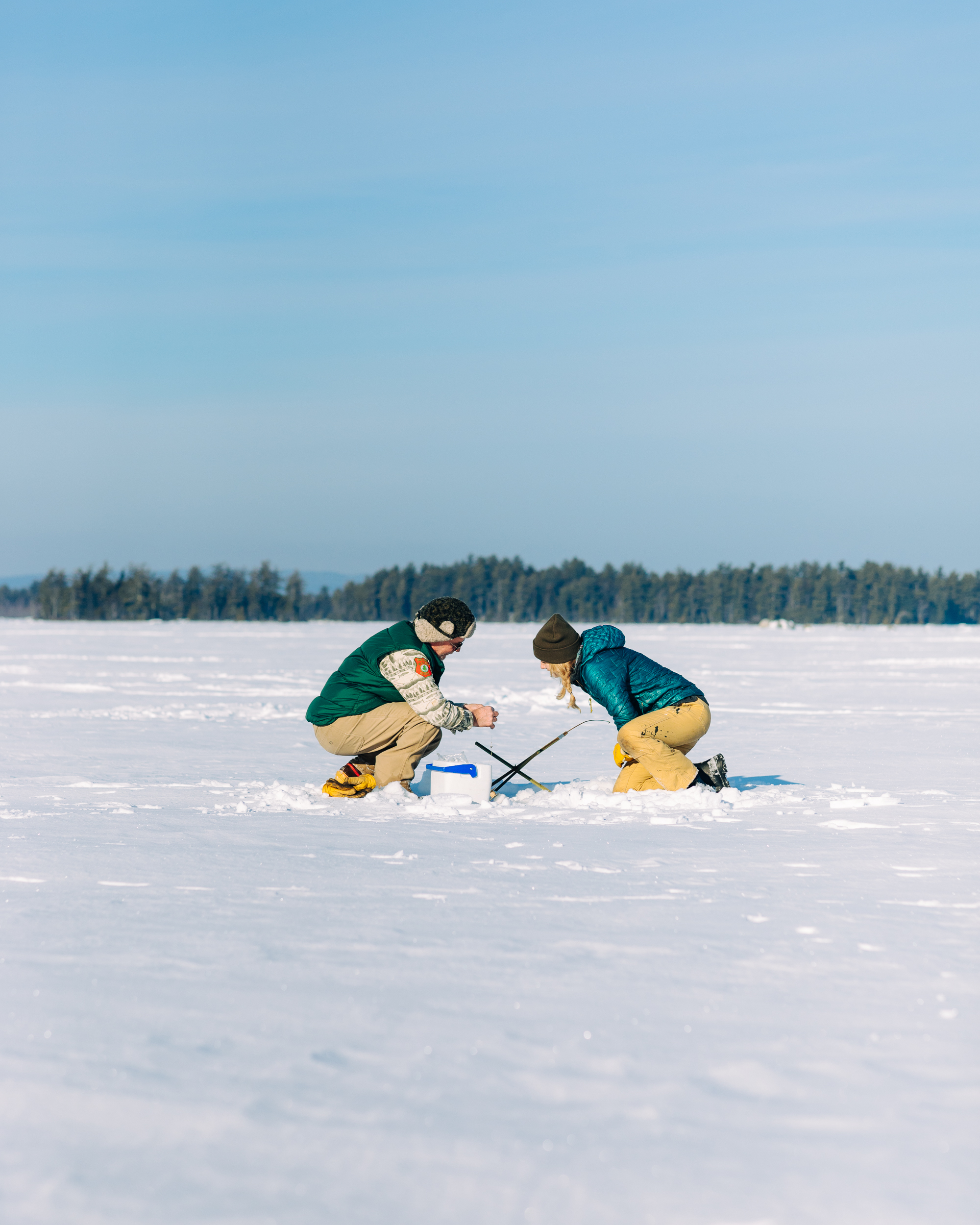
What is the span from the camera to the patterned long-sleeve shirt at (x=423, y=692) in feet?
22.0

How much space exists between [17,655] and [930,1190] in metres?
30.2

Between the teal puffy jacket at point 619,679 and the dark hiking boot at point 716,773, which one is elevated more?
the teal puffy jacket at point 619,679

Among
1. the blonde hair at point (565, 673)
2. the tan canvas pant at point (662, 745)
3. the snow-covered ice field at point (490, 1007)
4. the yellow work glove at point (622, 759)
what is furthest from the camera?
the yellow work glove at point (622, 759)

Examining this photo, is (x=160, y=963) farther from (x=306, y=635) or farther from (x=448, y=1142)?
(x=306, y=635)

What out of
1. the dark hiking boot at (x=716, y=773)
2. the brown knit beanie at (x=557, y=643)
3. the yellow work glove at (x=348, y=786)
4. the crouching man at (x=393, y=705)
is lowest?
the yellow work glove at (x=348, y=786)

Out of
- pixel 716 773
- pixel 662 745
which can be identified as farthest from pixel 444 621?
pixel 716 773

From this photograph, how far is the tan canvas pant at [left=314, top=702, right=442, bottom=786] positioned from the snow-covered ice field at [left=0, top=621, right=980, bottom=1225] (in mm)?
431

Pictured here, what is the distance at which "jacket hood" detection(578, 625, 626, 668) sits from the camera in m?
6.93

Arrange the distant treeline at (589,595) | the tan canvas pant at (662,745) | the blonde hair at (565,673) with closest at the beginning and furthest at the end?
the blonde hair at (565,673), the tan canvas pant at (662,745), the distant treeline at (589,595)

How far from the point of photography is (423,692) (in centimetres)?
675

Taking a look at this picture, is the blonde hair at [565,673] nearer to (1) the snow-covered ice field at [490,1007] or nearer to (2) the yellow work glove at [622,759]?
(2) the yellow work glove at [622,759]

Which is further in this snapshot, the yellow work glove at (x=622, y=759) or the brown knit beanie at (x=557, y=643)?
the yellow work glove at (x=622, y=759)

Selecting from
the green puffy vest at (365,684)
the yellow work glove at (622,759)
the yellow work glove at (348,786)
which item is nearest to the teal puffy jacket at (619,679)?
the yellow work glove at (622,759)

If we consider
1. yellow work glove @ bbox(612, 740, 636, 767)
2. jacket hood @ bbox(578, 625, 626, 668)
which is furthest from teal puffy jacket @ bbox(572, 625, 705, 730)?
yellow work glove @ bbox(612, 740, 636, 767)
